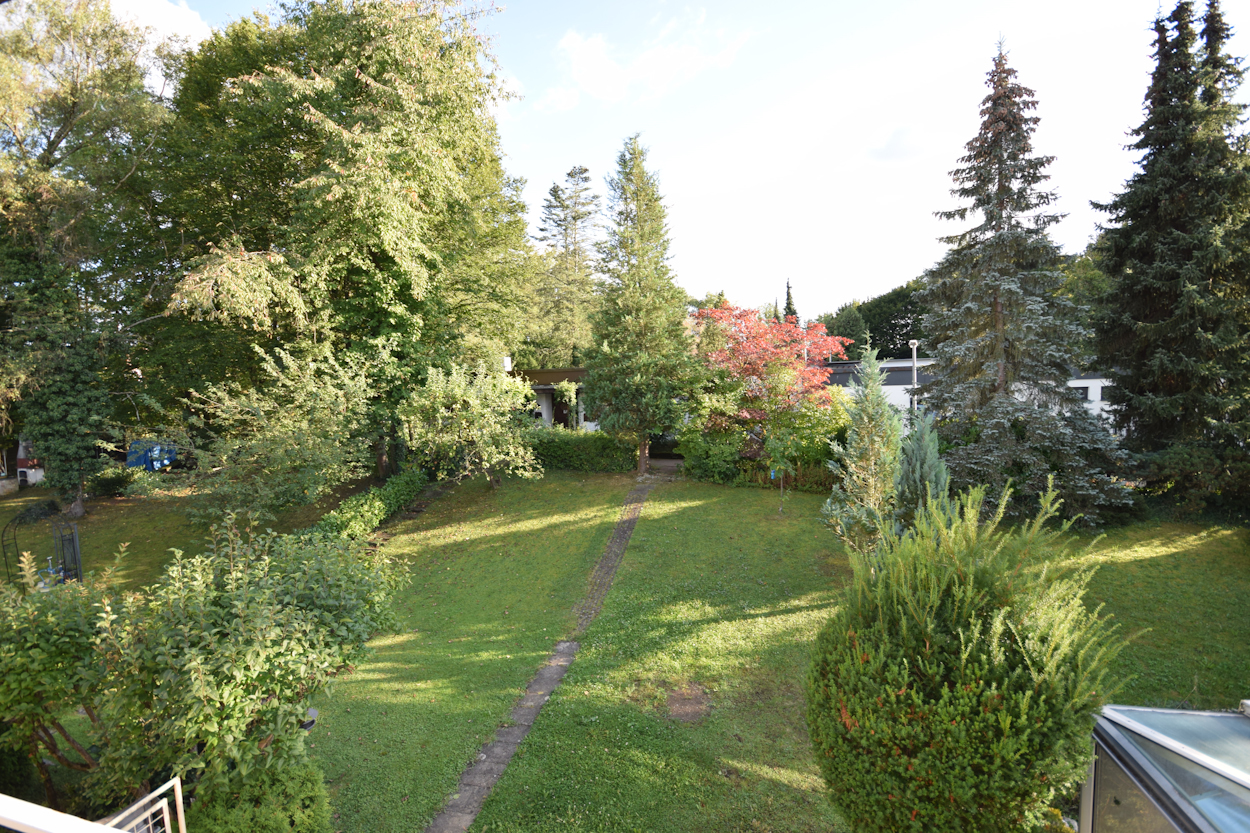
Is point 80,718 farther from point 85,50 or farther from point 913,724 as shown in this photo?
point 85,50

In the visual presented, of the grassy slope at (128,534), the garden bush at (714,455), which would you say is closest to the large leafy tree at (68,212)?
the grassy slope at (128,534)

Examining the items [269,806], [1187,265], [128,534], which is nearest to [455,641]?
[269,806]

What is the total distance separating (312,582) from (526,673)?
464 centimetres

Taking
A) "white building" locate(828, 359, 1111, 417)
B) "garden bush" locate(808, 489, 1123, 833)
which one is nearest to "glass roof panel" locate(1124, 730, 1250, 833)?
"garden bush" locate(808, 489, 1123, 833)

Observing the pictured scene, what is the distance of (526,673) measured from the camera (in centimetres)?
845

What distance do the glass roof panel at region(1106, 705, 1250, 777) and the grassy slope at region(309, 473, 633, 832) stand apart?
6.61m

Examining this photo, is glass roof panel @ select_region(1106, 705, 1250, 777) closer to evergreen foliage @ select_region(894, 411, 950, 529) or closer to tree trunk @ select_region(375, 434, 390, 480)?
evergreen foliage @ select_region(894, 411, 950, 529)

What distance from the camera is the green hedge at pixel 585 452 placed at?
19109mm

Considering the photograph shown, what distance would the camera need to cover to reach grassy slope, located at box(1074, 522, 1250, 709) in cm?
761

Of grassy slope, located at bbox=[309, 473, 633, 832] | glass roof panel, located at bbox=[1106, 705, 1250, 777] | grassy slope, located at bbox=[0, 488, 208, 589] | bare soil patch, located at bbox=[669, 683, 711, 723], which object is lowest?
bare soil patch, located at bbox=[669, 683, 711, 723]

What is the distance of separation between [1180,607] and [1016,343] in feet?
20.2

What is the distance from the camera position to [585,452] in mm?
19359

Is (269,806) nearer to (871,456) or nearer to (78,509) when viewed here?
(871,456)

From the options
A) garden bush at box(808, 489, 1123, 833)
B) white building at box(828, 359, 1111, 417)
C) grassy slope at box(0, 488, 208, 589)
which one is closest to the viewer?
garden bush at box(808, 489, 1123, 833)
